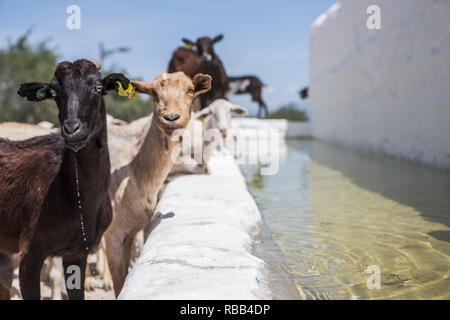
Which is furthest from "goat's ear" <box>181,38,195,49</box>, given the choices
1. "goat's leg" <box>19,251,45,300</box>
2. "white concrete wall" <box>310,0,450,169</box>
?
"goat's leg" <box>19,251,45,300</box>

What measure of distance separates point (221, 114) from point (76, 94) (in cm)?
366

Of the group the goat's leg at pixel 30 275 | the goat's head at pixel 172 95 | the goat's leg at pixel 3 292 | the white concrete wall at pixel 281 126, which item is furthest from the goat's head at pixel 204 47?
the white concrete wall at pixel 281 126

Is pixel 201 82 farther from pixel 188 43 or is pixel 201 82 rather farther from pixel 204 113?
pixel 188 43

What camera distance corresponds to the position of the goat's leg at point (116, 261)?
373cm

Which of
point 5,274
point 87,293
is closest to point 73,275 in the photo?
point 5,274

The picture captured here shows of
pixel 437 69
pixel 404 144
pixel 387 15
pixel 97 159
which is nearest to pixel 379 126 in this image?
pixel 404 144

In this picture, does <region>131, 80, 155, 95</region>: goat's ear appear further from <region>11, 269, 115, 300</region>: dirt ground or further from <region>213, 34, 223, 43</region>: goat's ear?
<region>213, 34, 223, 43</region>: goat's ear

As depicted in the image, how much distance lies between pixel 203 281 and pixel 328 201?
11.8 feet

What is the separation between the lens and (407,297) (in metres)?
2.28

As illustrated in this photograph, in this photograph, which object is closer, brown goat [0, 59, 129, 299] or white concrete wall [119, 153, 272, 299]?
white concrete wall [119, 153, 272, 299]

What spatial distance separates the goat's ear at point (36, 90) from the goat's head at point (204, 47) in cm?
506

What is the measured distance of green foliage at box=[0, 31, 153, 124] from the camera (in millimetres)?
24812

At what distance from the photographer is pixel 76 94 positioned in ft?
8.05

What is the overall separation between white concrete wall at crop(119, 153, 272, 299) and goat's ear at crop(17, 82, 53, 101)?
1116 mm
